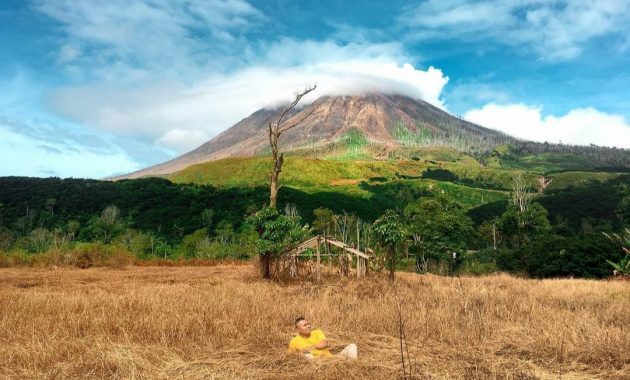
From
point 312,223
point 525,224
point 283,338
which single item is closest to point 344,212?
point 312,223

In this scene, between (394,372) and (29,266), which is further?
(29,266)

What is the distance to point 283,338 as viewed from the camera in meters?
7.52

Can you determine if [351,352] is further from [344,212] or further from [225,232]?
[225,232]

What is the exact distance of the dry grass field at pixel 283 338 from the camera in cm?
553

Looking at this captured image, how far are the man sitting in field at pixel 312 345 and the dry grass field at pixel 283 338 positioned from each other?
0.69ft

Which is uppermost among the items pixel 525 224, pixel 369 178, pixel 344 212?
pixel 369 178

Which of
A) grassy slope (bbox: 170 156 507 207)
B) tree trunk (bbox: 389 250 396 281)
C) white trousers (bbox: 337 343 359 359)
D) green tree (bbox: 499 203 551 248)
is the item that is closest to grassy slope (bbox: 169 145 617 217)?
grassy slope (bbox: 170 156 507 207)

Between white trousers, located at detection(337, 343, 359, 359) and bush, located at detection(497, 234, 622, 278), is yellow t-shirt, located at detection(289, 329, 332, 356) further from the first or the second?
bush, located at detection(497, 234, 622, 278)

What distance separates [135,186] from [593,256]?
3738 inches

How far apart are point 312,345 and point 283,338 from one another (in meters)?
1.15

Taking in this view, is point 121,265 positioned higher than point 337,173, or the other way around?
point 337,173

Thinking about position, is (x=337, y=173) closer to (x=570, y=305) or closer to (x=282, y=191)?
(x=282, y=191)

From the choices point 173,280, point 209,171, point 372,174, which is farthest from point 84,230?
point 372,174

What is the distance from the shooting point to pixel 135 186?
10600 centimetres
